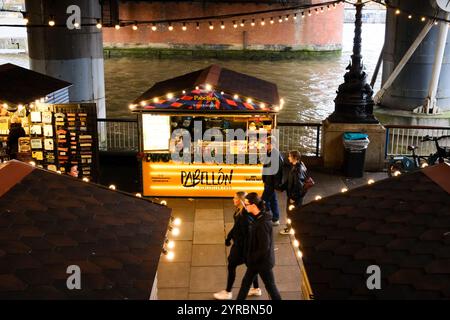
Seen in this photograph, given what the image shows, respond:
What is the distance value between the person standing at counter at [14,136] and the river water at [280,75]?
1411 cm

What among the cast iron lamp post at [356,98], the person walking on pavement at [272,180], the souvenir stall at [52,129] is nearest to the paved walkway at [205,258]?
the person walking on pavement at [272,180]

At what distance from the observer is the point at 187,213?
12742mm

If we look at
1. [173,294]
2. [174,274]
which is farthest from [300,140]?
[173,294]

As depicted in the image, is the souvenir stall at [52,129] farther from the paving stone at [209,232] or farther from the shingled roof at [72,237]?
the shingled roof at [72,237]

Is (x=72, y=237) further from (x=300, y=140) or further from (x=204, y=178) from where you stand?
(x=300, y=140)

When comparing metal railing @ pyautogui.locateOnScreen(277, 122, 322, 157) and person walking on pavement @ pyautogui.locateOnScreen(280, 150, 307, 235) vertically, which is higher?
person walking on pavement @ pyautogui.locateOnScreen(280, 150, 307, 235)

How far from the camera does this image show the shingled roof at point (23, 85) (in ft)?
45.7

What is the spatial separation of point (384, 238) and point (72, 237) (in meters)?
2.81

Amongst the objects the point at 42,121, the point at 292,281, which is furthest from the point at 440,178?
the point at 42,121

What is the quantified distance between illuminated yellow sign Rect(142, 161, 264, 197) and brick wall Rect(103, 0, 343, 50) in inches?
1685

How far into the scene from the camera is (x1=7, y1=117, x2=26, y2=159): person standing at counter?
47.8 feet

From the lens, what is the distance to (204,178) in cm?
1350

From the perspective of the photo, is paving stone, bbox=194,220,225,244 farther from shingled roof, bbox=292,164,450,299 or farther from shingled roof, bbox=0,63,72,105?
shingled roof, bbox=0,63,72,105


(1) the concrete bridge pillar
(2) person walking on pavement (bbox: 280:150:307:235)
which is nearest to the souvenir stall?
(1) the concrete bridge pillar
